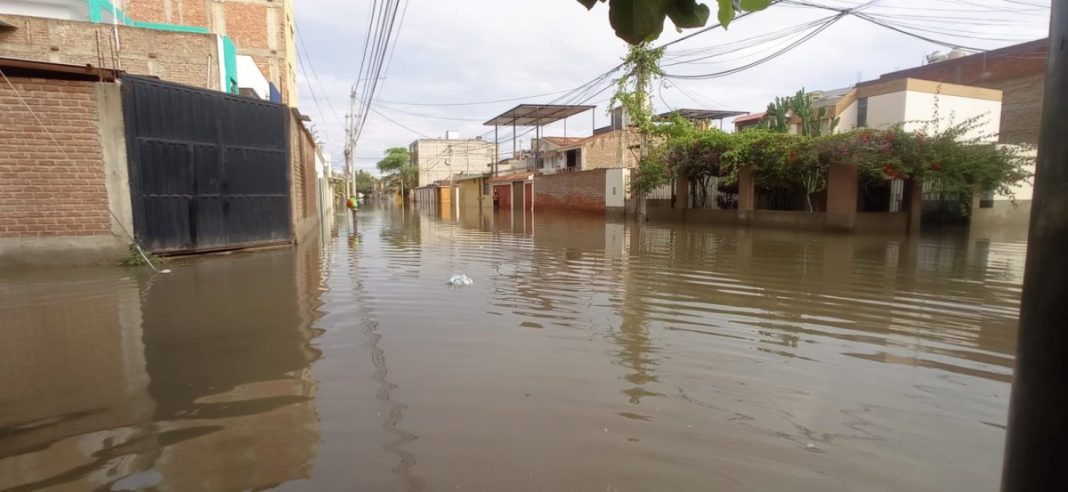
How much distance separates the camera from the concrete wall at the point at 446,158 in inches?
2574

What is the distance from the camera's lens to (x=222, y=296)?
6.00 meters

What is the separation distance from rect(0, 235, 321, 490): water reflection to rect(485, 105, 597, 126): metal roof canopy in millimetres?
29393

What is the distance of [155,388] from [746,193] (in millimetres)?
18119

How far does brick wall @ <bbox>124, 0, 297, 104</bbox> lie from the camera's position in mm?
22391

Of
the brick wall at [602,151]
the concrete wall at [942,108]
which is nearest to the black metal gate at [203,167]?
the concrete wall at [942,108]

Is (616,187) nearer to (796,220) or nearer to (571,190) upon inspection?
(571,190)

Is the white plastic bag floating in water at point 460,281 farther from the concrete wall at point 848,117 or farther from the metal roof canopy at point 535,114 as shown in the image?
the metal roof canopy at point 535,114

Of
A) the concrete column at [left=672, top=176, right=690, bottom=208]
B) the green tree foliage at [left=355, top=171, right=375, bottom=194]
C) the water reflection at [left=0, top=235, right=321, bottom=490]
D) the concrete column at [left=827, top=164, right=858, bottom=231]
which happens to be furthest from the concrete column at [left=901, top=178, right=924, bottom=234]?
the green tree foliage at [left=355, top=171, right=375, bottom=194]

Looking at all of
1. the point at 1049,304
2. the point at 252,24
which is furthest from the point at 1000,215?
the point at 252,24

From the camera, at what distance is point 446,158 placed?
65.2 meters

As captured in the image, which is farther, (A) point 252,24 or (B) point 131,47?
(A) point 252,24

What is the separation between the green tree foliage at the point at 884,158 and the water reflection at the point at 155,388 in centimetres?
1415

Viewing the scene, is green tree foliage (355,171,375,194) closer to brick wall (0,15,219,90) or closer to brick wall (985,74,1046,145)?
brick wall (0,15,219,90)

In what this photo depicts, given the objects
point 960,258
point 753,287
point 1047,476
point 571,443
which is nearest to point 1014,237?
point 960,258
